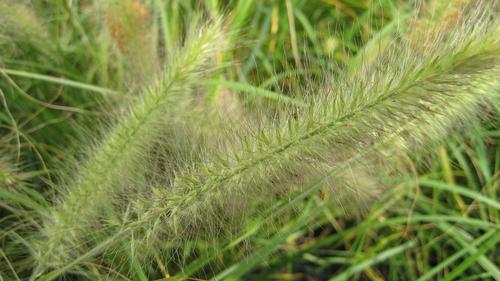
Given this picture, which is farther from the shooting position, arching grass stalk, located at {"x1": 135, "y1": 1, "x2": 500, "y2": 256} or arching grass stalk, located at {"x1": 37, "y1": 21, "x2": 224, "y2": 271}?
arching grass stalk, located at {"x1": 37, "y1": 21, "x2": 224, "y2": 271}

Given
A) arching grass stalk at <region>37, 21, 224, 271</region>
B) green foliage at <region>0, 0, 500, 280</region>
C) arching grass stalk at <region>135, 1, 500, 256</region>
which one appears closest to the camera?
arching grass stalk at <region>135, 1, 500, 256</region>

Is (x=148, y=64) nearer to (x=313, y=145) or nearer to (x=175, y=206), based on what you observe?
(x=175, y=206)

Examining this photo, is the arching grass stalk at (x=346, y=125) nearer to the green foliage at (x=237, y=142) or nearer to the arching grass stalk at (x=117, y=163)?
the green foliage at (x=237, y=142)

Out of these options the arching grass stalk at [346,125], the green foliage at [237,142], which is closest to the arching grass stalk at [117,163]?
the green foliage at [237,142]

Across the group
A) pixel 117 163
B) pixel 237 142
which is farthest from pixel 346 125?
pixel 117 163

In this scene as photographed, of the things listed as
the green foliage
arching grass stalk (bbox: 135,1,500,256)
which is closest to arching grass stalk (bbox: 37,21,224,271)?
the green foliage

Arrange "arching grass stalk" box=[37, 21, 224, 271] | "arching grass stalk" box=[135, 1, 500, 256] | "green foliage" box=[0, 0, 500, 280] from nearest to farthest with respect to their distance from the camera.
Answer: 1. "arching grass stalk" box=[135, 1, 500, 256]
2. "green foliage" box=[0, 0, 500, 280]
3. "arching grass stalk" box=[37, 21, 224, 271]

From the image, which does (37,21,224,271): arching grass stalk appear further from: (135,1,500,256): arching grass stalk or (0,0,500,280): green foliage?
(135,1,500,256): arching grass stalk
